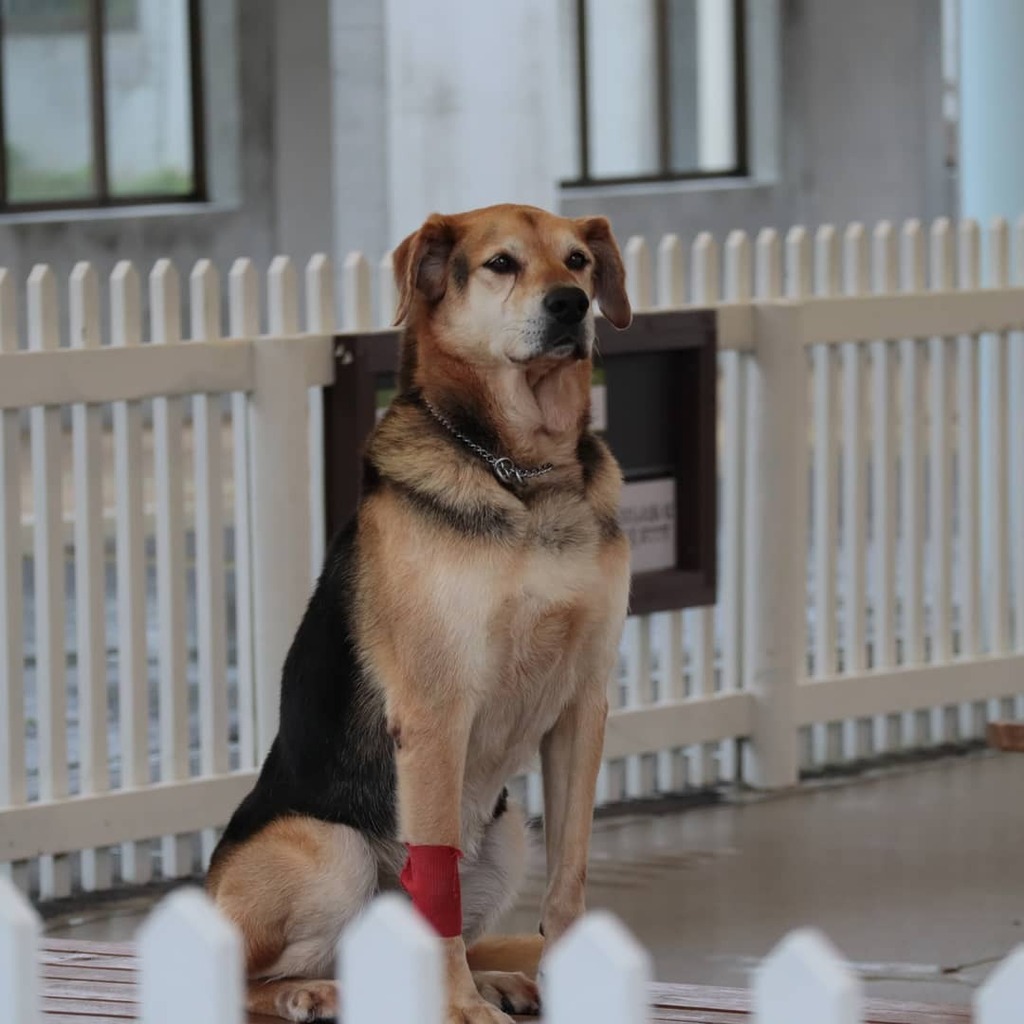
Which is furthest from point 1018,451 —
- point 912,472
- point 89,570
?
point 89,570

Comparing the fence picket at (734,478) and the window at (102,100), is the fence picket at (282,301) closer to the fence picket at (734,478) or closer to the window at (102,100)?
the fence picket at (734,478)

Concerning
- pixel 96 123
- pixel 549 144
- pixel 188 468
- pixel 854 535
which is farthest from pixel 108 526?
pixel 96 123

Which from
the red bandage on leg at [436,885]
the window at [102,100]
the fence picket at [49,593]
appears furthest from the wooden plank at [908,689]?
the window at [102,100]

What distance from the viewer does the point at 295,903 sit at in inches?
135

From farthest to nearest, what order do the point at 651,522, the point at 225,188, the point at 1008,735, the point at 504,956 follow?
the point at 225,188, the point at 651,522, the point at 1008,735, the point at 504,956

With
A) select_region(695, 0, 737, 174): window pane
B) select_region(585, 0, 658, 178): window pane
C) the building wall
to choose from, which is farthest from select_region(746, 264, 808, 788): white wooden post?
select_region(695, 0, 737, 174): window pane

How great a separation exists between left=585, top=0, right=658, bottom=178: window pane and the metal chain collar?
51.3 feet

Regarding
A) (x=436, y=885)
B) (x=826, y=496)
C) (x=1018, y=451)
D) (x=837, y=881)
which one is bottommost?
(x=837, y=881)

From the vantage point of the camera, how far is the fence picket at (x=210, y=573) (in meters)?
5.51

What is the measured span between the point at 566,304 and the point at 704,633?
3135 mm

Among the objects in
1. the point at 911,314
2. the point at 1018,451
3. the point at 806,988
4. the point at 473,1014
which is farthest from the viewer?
the point at 1018,451

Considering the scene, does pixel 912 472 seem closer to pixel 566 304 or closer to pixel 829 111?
pixel 566 304

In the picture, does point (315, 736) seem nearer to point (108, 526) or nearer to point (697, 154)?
point (108, 526)

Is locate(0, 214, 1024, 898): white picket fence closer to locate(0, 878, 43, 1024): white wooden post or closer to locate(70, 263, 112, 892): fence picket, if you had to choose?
locate(70, 263, 112, 892): fence picket
